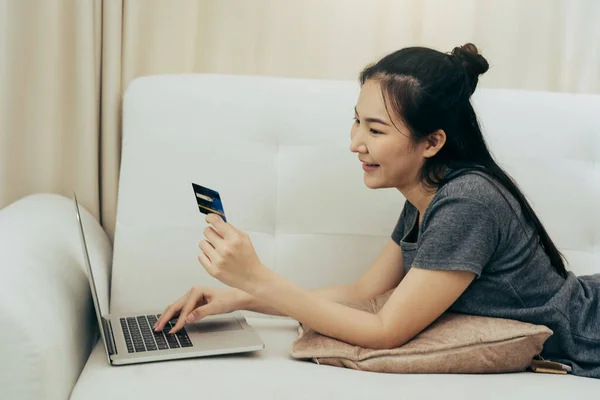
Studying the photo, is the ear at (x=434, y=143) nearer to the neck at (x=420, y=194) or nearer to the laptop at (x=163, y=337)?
the neck at (x=420, y=194)

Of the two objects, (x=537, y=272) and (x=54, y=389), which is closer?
(x=54, y=389)

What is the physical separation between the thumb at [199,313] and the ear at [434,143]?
497 mm

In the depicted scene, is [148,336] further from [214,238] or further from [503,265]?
[503,265]

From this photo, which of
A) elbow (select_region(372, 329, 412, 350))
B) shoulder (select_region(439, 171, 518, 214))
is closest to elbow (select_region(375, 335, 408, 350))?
elbow (select_region(372, 329, 412, 350))

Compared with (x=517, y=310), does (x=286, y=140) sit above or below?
above

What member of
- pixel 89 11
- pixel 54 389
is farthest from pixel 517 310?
pixel 89 11

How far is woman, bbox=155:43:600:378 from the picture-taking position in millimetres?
1189

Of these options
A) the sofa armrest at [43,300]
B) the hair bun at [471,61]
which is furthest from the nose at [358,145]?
the sofa armrest at [43,300]

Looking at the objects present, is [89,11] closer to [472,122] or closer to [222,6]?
[222,6]

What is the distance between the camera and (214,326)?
1.36 m

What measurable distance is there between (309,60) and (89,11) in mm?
574

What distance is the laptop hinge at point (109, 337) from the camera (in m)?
1.21

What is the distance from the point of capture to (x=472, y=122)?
4.33 feet

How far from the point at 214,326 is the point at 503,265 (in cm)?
55
